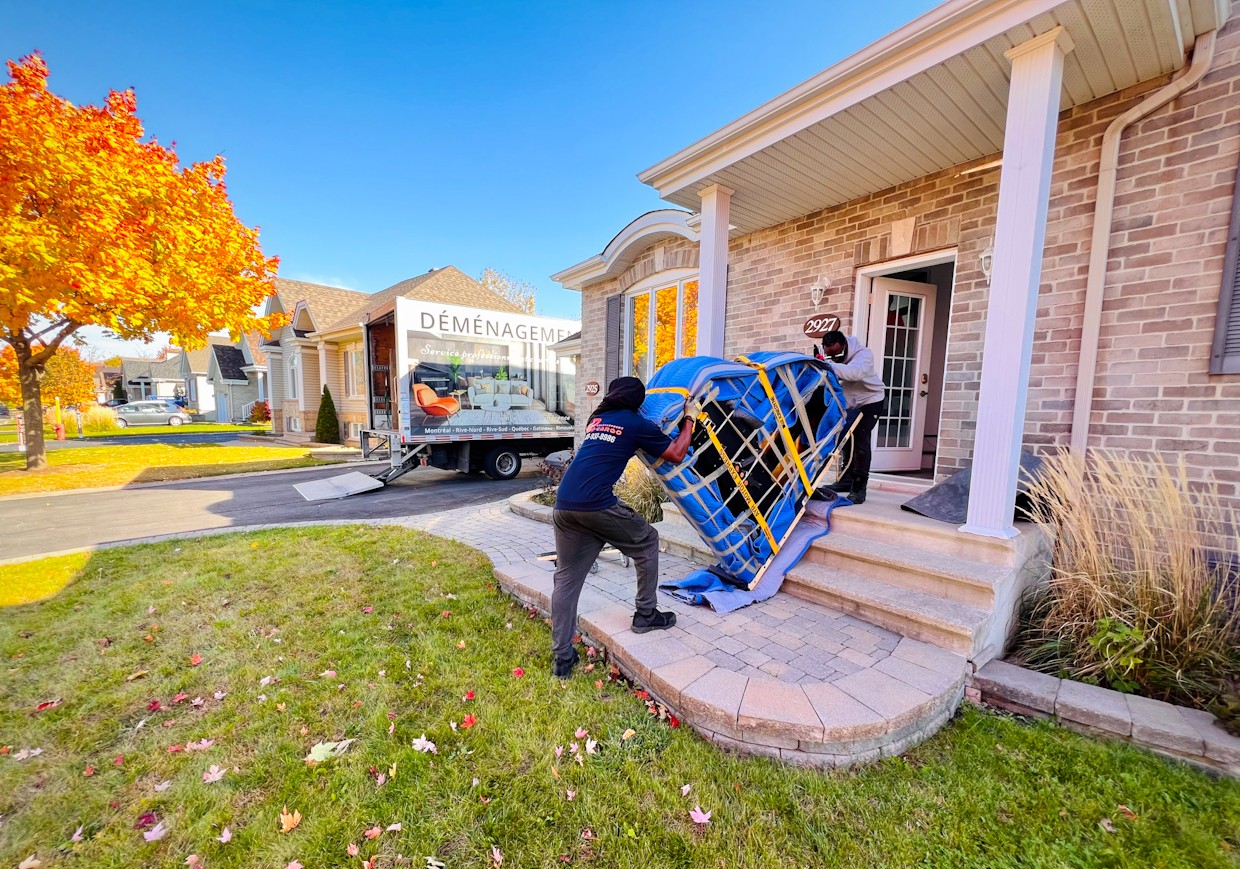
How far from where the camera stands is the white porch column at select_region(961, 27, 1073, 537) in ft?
8.65

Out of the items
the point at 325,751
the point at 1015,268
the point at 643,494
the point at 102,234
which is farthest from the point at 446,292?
the point at 1015,268

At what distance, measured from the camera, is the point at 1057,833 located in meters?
1.63

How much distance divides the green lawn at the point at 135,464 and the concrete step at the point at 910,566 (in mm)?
12008

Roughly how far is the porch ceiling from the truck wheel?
6.44 meters

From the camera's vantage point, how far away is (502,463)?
32.3ft

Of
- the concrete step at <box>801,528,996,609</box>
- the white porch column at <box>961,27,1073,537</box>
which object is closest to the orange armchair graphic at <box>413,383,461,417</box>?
the concrete step at <box>801,528,996,609</box>

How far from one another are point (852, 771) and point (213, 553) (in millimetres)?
5729

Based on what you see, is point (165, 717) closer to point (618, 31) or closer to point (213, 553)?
point (213, 553)

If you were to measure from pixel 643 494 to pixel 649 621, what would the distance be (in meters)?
2.60

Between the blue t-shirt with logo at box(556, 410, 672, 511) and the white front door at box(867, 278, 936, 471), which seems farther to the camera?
the white front door at box(867, 278, 936, 471)

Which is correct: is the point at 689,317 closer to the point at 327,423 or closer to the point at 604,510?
the point at 604,510

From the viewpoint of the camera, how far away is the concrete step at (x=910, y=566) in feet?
8.53

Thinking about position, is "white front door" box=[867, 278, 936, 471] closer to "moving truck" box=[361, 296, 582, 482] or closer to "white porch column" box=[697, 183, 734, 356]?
"white porch column" box=[697, 183, 734, 356]

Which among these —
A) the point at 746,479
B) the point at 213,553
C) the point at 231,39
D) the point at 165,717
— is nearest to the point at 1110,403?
the point at 746,479
